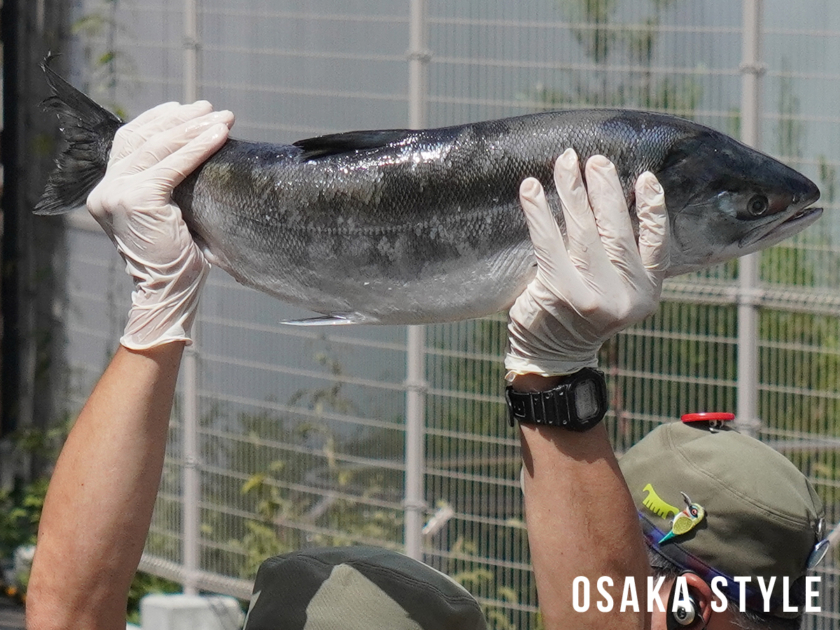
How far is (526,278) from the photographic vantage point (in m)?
2.43

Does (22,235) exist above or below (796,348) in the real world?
above

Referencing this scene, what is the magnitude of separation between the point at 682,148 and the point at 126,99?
4.81 metres

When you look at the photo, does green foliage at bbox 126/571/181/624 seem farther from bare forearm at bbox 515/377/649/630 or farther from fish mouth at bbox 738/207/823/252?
fish mouth at bbox 738/207/823/252

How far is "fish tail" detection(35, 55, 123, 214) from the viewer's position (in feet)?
8.80

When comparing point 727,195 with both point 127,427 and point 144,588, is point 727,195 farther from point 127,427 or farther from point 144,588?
point 144,588

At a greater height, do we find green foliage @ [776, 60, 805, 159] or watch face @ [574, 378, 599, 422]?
green foliage @ [776, 60, 805, 159]

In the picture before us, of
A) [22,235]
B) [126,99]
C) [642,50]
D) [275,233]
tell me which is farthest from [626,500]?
[22,235]

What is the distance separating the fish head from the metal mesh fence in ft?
8.36

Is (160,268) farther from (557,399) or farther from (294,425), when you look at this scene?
(294,425)

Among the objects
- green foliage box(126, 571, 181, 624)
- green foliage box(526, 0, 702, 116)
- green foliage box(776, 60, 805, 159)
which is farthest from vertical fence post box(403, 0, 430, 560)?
green foliage box(126, 571, 181, 624)

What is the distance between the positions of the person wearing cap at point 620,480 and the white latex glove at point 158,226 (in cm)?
68

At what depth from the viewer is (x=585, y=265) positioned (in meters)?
2.35

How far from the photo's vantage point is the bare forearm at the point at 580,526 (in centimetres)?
224

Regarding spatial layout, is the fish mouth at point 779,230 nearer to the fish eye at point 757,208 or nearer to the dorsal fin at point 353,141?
the fish eye at point 757,208
